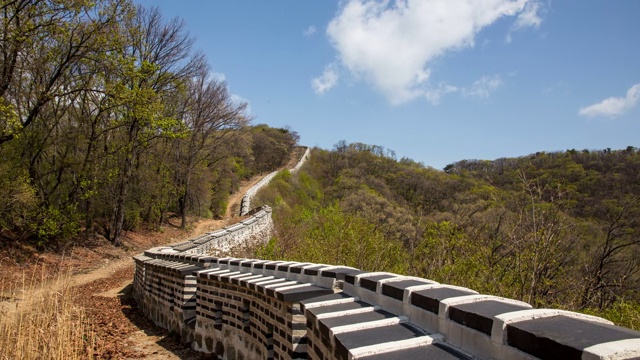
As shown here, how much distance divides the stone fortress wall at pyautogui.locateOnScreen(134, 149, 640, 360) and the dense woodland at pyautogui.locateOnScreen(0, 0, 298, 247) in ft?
30.1

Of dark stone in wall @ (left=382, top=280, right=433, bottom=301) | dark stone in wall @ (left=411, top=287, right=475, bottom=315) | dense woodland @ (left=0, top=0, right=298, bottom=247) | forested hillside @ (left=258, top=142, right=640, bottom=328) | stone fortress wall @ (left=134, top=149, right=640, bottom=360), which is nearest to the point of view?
stone fortress wall @ (left=134, top=149, right=640, bottom=360)

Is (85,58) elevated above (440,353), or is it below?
above

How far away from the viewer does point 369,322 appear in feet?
8.28


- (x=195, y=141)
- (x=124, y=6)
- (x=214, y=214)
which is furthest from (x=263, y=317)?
(x=214, y=214)

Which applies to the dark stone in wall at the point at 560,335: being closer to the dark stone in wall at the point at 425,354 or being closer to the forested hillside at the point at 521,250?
the dark stone in wall at the point at 425,354

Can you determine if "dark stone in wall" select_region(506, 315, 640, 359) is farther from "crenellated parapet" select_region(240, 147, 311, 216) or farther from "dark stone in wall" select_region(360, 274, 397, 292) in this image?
"crenellated parapet" select_region(240, 147, 311, 216)

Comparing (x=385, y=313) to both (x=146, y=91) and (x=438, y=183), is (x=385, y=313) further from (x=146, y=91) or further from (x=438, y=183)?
(x=438, y=183)

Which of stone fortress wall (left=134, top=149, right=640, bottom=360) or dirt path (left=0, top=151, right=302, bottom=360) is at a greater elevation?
stone fortress wall (left=134, top=149, right=640, bottom=360)

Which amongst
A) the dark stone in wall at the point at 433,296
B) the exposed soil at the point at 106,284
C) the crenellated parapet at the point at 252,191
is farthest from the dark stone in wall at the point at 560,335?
the crenellated parapet at the point at 252,191

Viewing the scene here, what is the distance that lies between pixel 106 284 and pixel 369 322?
13.0m

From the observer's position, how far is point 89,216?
18.5 metres

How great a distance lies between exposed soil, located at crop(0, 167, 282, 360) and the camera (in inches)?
264

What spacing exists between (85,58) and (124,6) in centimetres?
264

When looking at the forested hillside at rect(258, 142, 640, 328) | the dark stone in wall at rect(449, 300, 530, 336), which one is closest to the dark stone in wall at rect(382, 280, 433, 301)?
the dark stone in wall at rect(449, 300, 530, 336)
